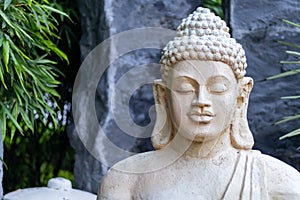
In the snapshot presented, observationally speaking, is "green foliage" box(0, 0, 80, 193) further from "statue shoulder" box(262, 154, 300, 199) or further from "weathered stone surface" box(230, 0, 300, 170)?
"statue shoulder" box(262, 154, 300, 199)

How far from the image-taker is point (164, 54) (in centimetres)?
350

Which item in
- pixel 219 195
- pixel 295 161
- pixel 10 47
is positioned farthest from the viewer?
pixel 295 161

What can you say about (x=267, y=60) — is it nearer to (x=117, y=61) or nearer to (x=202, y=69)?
(x=117, y=61)

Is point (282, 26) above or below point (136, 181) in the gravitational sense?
above

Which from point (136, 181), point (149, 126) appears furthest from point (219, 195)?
point (149, 126)

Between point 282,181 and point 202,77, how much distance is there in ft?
1.64

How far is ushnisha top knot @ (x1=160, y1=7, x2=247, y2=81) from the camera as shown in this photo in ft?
11.2

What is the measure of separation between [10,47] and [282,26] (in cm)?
191

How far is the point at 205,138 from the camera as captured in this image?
3.44 meters

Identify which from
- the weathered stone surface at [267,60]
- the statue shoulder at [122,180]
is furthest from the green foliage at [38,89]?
the statue shoulder at [122,180]

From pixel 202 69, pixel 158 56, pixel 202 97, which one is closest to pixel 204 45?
pixel 202 69

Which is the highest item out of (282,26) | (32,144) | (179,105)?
(282,26)

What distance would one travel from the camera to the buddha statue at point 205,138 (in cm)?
341

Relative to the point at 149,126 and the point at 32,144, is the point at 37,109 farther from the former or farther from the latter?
the point at 32,144
